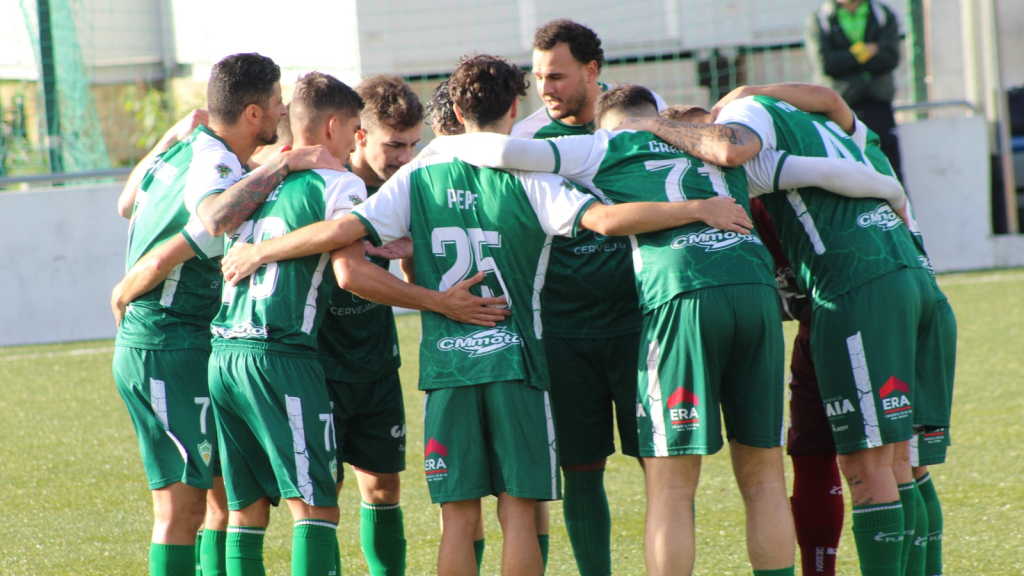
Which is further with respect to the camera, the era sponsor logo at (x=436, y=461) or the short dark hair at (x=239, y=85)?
the short dark hair at (x=239, y=85)

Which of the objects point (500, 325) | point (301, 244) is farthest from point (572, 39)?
point (301, 244)

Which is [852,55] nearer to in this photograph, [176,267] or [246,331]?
[176,267]

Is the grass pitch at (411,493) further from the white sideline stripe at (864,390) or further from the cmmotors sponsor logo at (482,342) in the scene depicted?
the cmmotors sponsor logo at (482,342)

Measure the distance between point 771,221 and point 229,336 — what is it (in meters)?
1.92

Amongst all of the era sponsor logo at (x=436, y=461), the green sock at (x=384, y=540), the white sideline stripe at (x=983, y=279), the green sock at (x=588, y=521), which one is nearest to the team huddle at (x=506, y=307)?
the era sponsor logo at (x=436, y=461)

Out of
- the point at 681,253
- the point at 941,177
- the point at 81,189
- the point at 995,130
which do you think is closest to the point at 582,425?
the point at 681,253

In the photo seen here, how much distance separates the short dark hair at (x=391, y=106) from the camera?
3.82m

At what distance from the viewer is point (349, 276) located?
322 centimetres

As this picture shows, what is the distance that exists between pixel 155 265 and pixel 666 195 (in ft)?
5.56

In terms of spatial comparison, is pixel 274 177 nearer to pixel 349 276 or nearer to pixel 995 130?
pixel 349 276

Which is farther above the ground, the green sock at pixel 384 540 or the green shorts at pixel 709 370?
the green shorts at pixel 709 370

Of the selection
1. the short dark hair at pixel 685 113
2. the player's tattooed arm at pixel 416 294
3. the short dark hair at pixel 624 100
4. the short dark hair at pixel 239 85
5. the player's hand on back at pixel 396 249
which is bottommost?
the player's tattooed arm at pixel 416 294

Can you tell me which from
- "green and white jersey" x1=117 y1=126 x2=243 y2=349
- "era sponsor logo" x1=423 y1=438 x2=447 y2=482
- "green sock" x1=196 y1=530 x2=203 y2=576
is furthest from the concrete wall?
"era sponsor logo" x1=423 y1=438 x2=447 y2=482

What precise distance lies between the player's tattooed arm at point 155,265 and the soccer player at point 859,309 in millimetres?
1570
